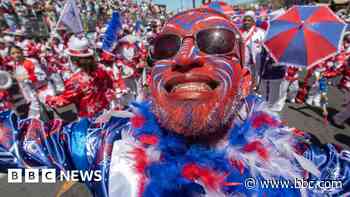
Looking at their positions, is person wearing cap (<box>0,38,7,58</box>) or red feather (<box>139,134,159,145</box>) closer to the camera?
red feather (<box>139,134,159,145</box>)

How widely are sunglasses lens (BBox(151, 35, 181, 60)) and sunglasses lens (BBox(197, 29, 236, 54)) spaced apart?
4.1 inches

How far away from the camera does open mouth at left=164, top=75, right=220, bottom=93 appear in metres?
1.18

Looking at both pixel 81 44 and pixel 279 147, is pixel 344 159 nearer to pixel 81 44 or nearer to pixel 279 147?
pixel 279 147

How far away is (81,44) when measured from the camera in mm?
4367

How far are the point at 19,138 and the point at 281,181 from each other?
119 centimetres

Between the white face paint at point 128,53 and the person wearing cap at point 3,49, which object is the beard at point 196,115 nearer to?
the white face paint at point 128,53

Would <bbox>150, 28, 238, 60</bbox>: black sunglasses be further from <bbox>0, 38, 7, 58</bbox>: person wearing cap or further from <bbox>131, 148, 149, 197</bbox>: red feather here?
<bbox>0, 38, 7, 58</bbox>: person wearing cap

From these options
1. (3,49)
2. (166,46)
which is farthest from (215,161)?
(3,49)

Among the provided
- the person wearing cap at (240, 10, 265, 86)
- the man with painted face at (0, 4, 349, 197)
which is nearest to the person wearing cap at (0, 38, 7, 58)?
the person wearing cap at (240, 10, 265, 86)

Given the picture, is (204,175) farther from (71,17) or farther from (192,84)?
(71,17)

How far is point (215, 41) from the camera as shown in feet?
4.19

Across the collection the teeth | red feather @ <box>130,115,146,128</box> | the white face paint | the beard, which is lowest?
the white face paint

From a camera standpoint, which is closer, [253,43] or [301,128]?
[301,128]

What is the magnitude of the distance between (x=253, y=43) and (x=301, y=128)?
5.82 feet
